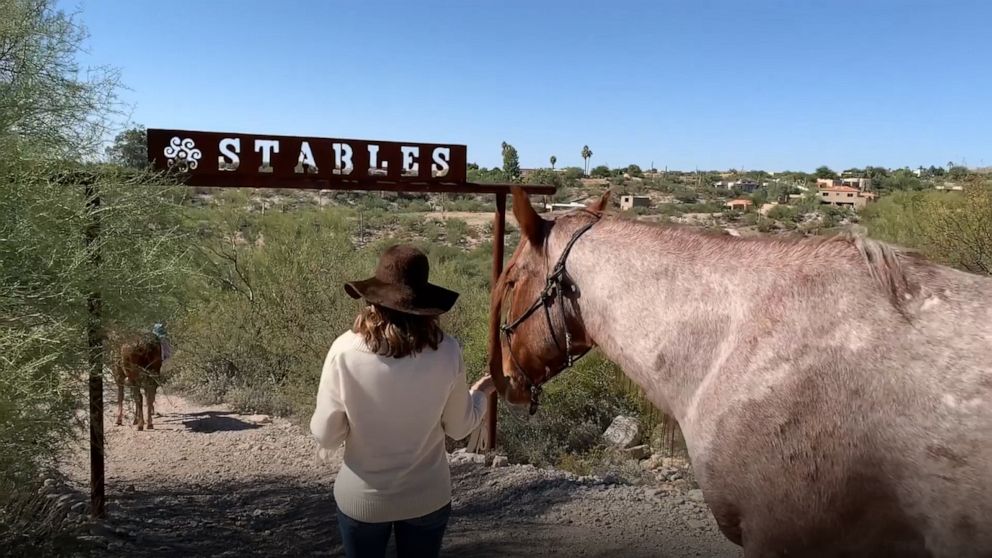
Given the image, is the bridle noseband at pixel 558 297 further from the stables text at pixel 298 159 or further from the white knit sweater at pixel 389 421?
the stables text at pixel 298 159

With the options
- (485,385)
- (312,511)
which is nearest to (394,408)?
(485,385)

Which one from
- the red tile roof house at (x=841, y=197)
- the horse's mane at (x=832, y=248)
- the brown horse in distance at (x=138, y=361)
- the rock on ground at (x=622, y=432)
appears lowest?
the rock on ground at (x=622, y=432)

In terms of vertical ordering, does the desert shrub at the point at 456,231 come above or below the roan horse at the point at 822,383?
below

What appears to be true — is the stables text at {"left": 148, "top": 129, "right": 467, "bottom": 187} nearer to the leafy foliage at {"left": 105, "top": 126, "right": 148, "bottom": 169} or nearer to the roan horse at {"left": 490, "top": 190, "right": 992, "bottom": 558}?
the leafy foliage at {"left": 105, "top": 126, "right": 148, "bottom": 169}

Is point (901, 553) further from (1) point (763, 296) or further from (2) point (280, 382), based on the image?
(2) point (280, 382)

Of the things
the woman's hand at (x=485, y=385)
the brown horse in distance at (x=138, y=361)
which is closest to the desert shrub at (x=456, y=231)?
the brown horse in distance at (x=138, y=361)

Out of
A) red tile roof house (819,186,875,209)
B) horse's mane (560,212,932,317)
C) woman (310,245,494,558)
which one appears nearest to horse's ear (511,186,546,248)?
horse's mane (560,212,932,317)

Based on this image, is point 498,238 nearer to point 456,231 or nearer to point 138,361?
point 138,361

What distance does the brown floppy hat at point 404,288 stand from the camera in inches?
102

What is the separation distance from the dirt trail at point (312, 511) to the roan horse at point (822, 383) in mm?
3337

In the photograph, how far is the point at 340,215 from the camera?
15.9 metres

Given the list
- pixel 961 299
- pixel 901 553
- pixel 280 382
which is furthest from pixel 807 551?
pixel 280 382

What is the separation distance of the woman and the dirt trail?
9.00 feet

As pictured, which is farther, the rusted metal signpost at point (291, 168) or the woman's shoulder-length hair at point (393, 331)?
the rusted metal signpost at point (291, 168)
